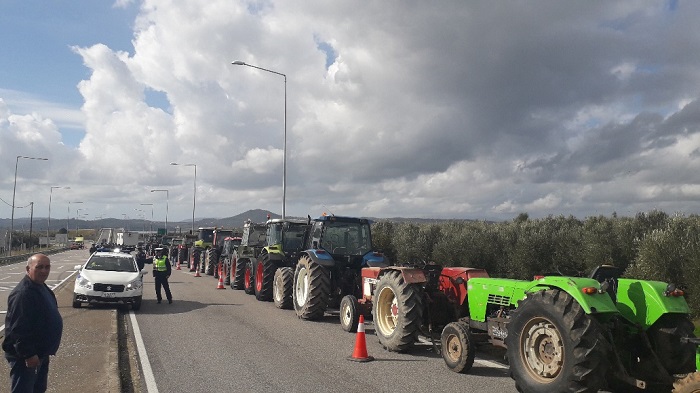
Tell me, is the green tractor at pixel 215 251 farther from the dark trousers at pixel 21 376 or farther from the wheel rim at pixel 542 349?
the dark trousers at pixel 21 376

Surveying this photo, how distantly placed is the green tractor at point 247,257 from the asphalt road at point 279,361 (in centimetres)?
581

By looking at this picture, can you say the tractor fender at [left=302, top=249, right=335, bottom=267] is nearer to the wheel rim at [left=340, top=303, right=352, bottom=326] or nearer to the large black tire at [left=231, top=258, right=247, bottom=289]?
the wheel rim at [left=340, top=303, right=352, bottom=326]

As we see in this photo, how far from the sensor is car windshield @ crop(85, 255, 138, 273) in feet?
49.8

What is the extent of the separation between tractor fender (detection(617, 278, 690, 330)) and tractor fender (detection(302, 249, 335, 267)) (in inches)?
288

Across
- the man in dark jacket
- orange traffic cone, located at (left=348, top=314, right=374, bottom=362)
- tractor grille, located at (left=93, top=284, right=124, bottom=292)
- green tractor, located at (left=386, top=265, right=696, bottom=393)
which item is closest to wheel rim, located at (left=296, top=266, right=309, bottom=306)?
tractor grille, located at (left=93, top=284, right=124, bottom=292)

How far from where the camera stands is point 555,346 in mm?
6211

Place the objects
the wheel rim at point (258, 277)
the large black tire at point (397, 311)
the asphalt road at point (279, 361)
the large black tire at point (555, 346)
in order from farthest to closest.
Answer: the wheel rim at point (258, 277) < the large black tire at point (397, 311) < the asphalt road at point (279, 361) < the large black tire at point (555, 346)

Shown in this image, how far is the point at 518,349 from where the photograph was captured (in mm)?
6566

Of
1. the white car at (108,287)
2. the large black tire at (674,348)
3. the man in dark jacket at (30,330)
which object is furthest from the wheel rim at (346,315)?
the man in dark jacket at (30,330)

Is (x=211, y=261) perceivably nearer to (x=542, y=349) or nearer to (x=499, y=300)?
(x=499, y=300)

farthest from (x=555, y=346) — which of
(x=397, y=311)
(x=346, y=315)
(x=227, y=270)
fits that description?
(x=227, y=270)

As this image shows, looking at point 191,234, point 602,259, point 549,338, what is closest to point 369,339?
point 549,338

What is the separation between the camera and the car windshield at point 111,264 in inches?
597

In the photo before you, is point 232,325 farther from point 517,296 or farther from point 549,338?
point 549,338
